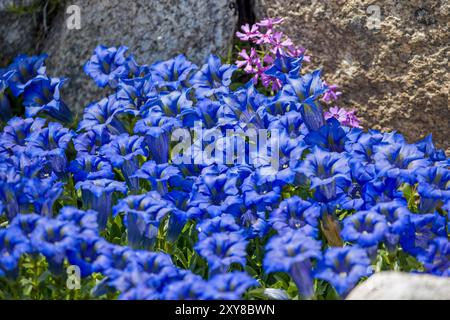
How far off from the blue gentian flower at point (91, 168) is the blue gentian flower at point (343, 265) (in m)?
1.08

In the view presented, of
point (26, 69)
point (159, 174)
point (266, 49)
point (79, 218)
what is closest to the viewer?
point (79, 218)

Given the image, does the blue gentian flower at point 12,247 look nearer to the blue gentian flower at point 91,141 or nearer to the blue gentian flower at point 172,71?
the blue gentian flower at point 91,141

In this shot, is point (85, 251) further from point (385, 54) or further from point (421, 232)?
point (385, 54)

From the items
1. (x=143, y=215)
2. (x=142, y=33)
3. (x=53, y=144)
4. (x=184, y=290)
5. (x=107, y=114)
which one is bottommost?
(x=184, y=290)

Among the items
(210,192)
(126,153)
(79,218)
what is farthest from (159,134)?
(79,218)

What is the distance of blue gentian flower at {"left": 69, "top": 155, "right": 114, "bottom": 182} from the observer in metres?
3.84

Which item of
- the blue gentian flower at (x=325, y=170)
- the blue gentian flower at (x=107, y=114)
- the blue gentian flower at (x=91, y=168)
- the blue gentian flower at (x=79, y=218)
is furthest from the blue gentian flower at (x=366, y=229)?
the blue gentian flower at (x=107, y=114)

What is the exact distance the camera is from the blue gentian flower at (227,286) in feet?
10.4

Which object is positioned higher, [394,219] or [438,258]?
[394,219]

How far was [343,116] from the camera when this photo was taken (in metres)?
4.50

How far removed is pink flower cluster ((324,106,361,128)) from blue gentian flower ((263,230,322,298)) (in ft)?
3.97

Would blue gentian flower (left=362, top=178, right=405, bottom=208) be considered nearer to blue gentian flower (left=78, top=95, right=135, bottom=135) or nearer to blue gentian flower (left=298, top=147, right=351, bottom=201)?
blue gentian flower (left=298, top=147, right=351, bottom=201)

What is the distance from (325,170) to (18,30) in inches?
97.6

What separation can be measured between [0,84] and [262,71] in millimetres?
1336
